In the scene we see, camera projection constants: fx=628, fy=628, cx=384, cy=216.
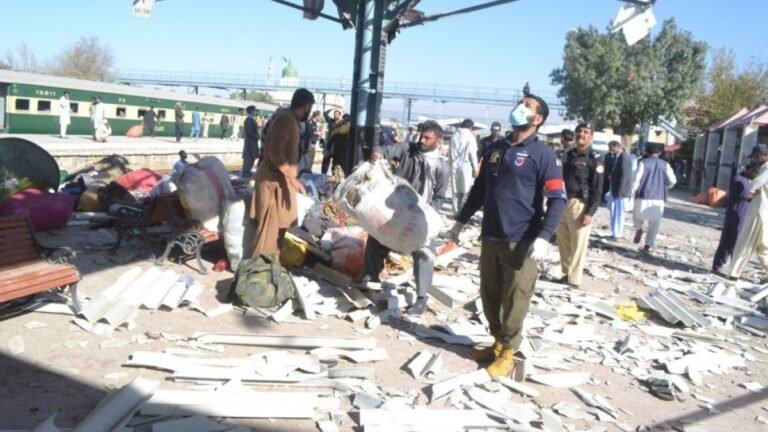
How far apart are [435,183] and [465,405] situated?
2.65 meters

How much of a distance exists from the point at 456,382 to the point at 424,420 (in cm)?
66

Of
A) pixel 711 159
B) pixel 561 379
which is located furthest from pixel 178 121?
pixel 561 379

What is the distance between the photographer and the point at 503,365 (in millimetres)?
4504

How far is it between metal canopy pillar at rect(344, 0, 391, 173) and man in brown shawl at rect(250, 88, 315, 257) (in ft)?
11.2

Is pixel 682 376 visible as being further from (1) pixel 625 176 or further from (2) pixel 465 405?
(1) pixel 625 176

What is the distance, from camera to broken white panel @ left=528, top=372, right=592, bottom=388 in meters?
4.48

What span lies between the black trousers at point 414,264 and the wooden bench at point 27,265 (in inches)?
99.5

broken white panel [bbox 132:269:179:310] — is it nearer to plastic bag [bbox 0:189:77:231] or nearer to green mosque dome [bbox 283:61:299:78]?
plastic bag [bbox 0:189:77:231]

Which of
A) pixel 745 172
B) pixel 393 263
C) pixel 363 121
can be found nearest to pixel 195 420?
pixel 393 263

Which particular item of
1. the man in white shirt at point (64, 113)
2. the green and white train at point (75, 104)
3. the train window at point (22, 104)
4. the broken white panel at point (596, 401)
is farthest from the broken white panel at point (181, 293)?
the train window at point (22, 104)

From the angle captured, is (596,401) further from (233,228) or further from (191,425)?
(233,228)

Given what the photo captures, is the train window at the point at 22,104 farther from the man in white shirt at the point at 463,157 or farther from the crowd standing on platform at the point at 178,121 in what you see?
the man in white shirt at the point at 463,157

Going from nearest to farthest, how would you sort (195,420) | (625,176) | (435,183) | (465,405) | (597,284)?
1. (195,420)
2. (465,405)
3. (435,183)
4. (597,284)
5. (625,176)

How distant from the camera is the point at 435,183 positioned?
20.3 feet
